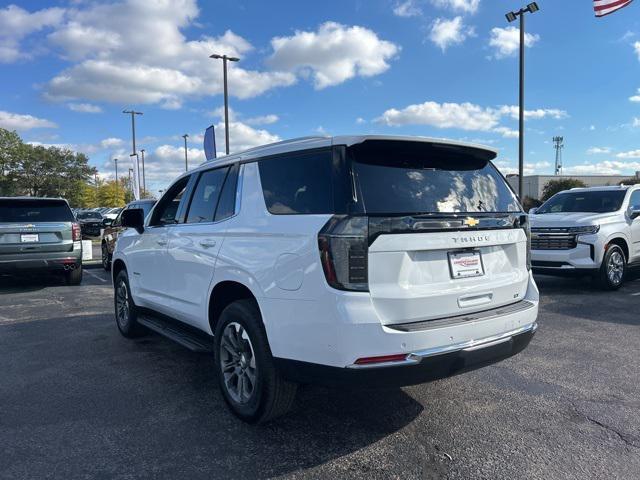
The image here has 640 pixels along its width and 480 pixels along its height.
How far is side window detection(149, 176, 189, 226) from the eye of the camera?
495 centimetres

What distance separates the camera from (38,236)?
9516mm

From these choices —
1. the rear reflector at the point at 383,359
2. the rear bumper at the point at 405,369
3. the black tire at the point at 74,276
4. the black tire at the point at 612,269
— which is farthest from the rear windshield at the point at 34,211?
the black tire at the point at 612,269

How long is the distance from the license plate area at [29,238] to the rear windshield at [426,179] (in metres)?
8.39

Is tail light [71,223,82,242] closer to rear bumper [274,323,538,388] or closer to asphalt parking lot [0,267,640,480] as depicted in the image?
asphalt parking lot [0,267,640,480]

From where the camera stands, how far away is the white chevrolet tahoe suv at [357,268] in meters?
2.87

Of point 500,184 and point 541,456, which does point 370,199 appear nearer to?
point 500,184

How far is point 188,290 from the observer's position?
4.36 metres

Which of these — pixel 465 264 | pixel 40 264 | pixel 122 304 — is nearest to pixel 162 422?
pixel 465 264

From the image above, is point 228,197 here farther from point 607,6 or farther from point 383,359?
point 607,6

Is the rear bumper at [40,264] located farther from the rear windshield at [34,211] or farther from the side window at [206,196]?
the side window at [206,196]

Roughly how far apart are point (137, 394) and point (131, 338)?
75.6 inches

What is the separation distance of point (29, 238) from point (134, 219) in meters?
5.17

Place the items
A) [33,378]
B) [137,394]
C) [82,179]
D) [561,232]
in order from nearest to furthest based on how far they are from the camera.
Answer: [137,394] < [33,378] < [561,232] < [82,179]

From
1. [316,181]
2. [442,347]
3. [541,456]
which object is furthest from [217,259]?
[541,456]
